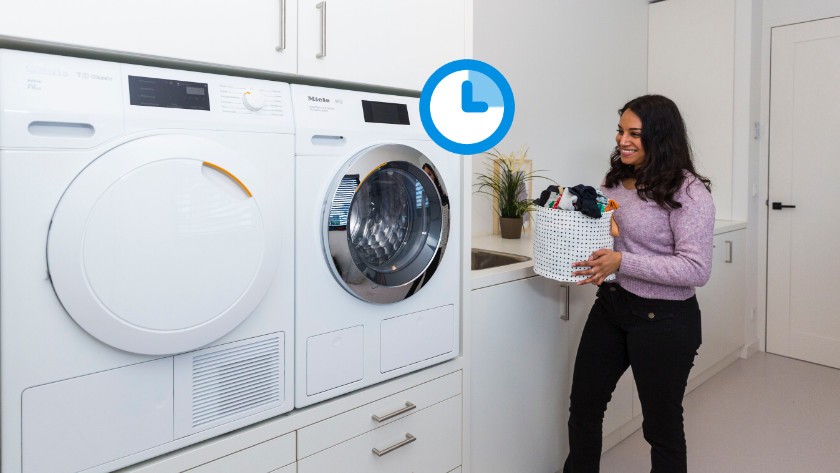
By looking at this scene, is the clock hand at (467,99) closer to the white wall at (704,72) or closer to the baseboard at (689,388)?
the baseboard at (689,388)

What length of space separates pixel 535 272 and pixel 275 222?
39.0 inches

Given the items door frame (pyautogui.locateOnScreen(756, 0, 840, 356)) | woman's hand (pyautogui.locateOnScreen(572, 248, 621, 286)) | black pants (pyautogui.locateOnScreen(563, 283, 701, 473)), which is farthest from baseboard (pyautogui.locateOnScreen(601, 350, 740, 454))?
woman's hand (pyautogui.locateOnScreen(572, 248, 621, 286))

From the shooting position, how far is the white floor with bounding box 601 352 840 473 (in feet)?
7.59

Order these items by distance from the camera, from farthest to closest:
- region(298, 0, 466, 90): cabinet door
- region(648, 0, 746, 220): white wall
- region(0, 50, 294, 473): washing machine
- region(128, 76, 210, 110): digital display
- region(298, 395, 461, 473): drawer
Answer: region(648, 0, 746, 220): white wall, region(298, 395, 461, 473): drawer, region(298, 0, 466, 90): cabinet door, region(128, 76, 210, 110): digital display, region(0, 50, 294, 473): washing machine

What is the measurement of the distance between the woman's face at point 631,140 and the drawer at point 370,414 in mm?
894

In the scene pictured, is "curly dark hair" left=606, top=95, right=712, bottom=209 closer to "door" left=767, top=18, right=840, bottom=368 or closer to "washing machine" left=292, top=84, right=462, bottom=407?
"washing machine" left=292, top=84, right=462, bottom=407

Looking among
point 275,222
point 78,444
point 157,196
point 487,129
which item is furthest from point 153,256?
point 487,129

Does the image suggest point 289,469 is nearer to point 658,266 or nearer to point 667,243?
point 658,266

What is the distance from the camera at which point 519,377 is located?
189 centimetres

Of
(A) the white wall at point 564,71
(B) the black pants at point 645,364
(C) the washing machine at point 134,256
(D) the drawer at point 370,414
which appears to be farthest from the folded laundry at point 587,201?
(A) the white wall at point 564,71

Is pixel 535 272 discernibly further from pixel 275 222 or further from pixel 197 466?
pixel 197 466

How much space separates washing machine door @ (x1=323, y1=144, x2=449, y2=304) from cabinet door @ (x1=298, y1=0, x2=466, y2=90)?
0.21 metres

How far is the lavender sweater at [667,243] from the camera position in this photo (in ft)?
5.17

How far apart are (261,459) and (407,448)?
454 mm
